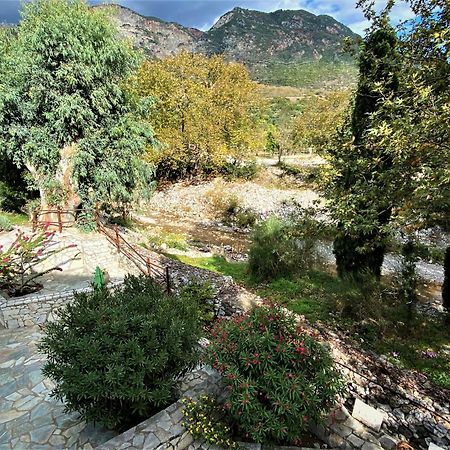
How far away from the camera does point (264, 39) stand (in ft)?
479

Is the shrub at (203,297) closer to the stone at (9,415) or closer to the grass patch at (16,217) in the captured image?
the stone at (9,415)

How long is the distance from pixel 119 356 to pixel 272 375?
1486mm

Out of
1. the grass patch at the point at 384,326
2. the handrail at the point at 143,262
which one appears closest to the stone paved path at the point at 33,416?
the handrail at the point at 143,262

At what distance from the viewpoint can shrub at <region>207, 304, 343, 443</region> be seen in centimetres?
312

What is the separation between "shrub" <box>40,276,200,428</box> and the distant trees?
18.0 metres

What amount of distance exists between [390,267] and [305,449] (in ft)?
33.9

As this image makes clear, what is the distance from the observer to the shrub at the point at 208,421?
3379mm

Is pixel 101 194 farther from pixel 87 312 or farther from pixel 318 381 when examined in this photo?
pixel 318 381

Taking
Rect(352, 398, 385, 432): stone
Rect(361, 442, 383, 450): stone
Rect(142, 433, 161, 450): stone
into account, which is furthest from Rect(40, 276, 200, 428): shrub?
Rect(352, 398, 385, 432): stone

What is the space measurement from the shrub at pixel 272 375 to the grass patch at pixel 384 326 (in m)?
3.85

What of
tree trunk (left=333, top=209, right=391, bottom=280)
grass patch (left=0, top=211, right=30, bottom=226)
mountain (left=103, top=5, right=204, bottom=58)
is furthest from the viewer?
mountain (left=103, top=5, right=204, bottom=58)

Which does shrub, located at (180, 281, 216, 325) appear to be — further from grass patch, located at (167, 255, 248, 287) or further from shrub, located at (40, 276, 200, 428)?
grass patch, located at (167, 255, 248, 287)

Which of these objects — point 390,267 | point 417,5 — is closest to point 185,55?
point 390,267

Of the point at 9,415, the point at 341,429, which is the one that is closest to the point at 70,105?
the point at 9,415
